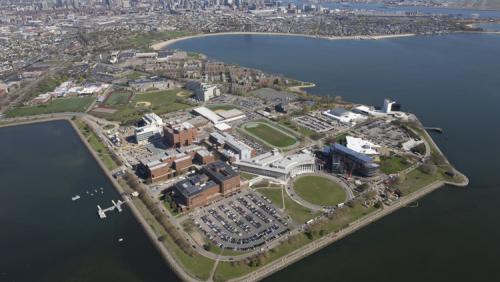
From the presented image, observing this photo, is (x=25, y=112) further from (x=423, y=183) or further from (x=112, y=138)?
(x=423, y=183)

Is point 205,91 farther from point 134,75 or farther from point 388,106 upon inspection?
point 388,106

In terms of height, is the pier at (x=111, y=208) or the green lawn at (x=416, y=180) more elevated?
the green lawn at (x=416, y=180)

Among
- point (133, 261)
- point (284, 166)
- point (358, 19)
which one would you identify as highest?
point (358, 19)

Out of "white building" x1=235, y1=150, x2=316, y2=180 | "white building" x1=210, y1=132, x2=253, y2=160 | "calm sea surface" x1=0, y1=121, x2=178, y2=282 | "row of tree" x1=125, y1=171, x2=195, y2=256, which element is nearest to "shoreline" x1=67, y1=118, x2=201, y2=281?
"calm sea surface" x1=0, y1=121, x2=178, y2=282

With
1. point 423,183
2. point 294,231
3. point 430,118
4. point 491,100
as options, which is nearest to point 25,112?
point 294,231

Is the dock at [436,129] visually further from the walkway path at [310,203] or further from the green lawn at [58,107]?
the green lawn at [58,107]

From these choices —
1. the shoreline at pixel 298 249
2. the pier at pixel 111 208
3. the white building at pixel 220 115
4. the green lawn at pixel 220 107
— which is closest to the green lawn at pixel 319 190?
the shoreline at pixel 298 249

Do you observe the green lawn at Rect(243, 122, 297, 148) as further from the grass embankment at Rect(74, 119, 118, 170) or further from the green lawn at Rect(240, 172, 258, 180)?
the grass embankment at Rect(74, 119, 118, 170)
